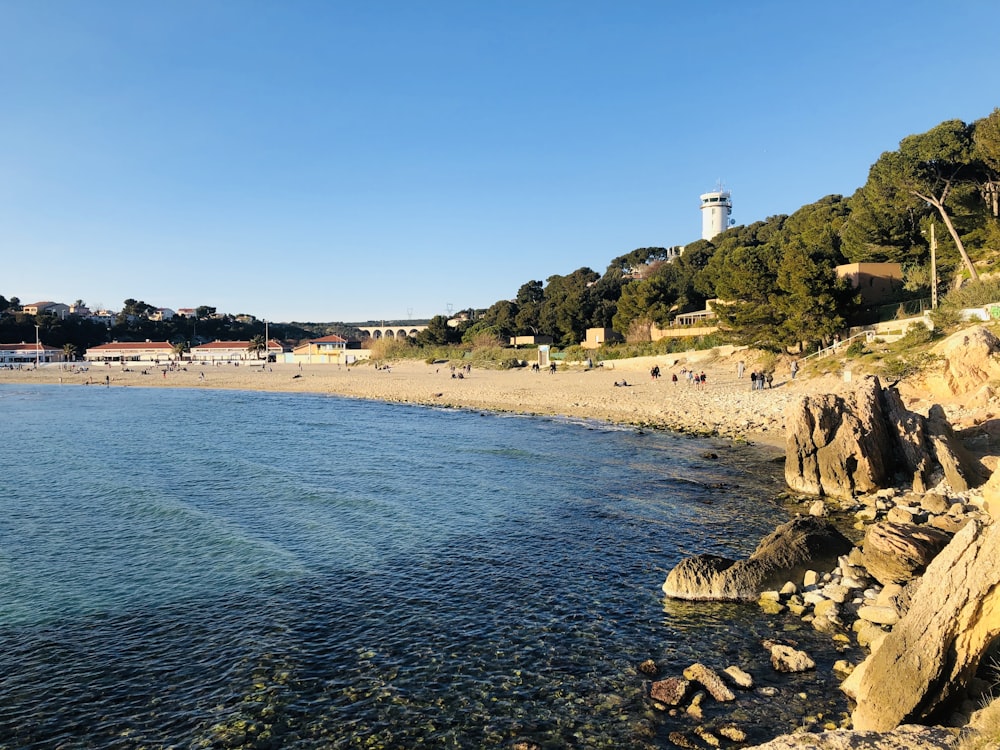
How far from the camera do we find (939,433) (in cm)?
1817

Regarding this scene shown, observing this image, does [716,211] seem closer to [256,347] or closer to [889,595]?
[256,347]

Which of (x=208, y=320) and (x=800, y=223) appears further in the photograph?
(x=208, y=320)

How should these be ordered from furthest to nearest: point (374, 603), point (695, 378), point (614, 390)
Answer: point (614, 390) < point (695, 378) < point (374, 603)

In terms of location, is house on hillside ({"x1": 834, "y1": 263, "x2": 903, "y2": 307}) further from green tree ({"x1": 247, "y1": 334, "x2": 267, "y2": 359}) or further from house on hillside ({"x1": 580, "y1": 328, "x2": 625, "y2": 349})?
green tree ({"x1": 247, "y1": 334, "x2": 267, "y2": 359})

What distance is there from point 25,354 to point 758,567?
160 metres

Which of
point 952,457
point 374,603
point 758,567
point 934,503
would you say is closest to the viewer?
point 758,567

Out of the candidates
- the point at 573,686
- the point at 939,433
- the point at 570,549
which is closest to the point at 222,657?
Result: the point at 573,686

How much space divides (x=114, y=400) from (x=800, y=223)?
7609 centimetres

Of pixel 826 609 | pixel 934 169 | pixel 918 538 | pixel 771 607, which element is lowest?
pixel 771 607

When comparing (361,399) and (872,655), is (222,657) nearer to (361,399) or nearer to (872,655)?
(872,655)

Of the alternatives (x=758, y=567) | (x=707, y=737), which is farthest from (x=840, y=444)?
(x=707, y=737)

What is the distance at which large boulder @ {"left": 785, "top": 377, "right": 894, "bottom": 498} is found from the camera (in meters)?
18.0

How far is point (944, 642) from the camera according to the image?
6961 millimetres

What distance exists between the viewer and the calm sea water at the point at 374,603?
8297 mm
